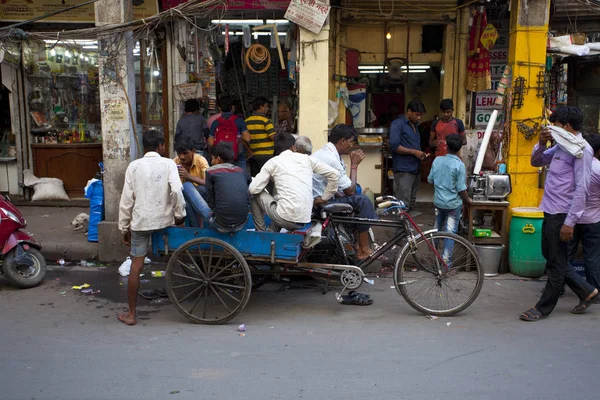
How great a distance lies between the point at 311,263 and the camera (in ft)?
17.4

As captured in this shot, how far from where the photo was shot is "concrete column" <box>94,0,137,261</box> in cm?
721

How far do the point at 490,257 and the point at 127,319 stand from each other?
4218 mm

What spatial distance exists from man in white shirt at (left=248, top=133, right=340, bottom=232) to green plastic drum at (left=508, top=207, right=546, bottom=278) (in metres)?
2.58

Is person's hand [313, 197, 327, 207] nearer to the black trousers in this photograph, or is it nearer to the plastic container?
the black trousers

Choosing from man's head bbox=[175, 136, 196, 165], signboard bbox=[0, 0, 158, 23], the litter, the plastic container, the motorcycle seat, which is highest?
signboard bbox=[0, 0, 158, 23]

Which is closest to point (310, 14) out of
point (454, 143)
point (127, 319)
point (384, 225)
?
point (454, 143)

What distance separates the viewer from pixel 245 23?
898 cm

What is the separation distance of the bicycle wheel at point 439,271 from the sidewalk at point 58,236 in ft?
14.2

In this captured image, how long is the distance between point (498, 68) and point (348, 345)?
23.8ft

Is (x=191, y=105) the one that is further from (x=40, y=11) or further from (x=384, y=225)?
(x=384, y=225)

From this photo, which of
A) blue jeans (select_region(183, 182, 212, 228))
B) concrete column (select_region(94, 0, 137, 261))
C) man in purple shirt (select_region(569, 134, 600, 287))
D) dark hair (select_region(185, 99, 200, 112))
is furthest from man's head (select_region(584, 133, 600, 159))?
concrete column (select_region(94, 0, 137, 261))

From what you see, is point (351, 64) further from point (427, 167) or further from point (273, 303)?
point (273, 303)

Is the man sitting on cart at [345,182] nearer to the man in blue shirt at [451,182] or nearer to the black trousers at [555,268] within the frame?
the man in blue shirt at [451,182]

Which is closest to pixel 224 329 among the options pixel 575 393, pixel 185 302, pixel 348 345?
pixel 185 302
